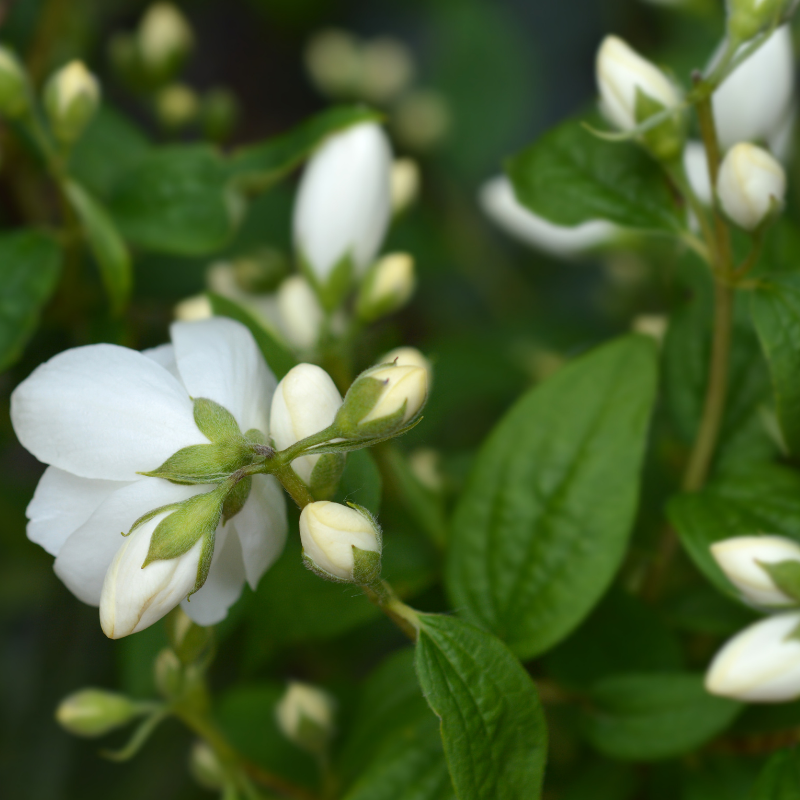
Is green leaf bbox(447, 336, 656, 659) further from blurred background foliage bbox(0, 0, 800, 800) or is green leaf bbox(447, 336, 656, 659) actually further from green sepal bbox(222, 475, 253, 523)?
green sepal bbox(222, 475, 253, 523)

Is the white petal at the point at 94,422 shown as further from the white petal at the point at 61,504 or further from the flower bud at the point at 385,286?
the flower bud at the point at 385,286

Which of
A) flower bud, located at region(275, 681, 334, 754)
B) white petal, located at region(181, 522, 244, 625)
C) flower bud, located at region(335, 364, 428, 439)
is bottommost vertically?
flower bud, located at region(275, 681, 334, 754)

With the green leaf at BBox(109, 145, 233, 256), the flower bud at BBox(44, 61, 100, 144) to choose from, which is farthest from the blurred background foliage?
the flower bud at BBox(44, 61, 100, 144)

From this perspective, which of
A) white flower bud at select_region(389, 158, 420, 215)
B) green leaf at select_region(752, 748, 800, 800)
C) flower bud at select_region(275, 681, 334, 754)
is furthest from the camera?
white flower bud at select_region(389, 158, 420, 215)

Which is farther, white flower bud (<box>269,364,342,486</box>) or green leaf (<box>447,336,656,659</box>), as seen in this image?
green leaf (<box>447,336,656,659</box>)

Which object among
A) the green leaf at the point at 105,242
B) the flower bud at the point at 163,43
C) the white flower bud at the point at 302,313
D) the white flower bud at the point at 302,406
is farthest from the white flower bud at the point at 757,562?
the flower bud at the point at 163,43

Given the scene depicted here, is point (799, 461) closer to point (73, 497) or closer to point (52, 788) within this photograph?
point (73, 497)
